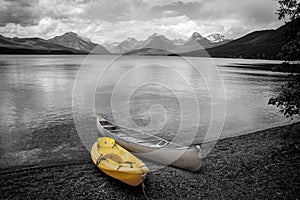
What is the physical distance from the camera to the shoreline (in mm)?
9477

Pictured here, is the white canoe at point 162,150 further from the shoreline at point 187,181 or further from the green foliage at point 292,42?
the green foliage at point 292,42

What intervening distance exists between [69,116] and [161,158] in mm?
13415

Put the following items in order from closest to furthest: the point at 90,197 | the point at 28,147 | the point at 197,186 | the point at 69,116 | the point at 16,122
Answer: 1. the point at 90,197
2. the point at 197,186
3. the point at 28,147
4. the point at 16,122
5. the point at 69,116

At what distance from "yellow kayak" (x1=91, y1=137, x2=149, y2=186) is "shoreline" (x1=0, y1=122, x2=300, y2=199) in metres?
0.55

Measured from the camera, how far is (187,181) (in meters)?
10.5

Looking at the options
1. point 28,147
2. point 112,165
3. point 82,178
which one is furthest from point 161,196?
point 28,147

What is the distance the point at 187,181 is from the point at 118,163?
3123 mm

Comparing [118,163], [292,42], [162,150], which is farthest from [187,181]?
[292,42]

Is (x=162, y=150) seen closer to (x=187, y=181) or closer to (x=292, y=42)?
(x=187, y=181)

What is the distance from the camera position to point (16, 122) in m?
20.0

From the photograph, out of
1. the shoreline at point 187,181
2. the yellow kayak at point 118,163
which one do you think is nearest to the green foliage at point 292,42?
the shoreline at point 187,181

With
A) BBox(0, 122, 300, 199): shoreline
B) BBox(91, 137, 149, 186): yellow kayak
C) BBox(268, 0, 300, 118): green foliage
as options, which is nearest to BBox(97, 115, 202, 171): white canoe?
BBox(0, 122, 300, 199): shoreline

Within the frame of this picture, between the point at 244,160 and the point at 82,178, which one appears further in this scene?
the point at 244,160

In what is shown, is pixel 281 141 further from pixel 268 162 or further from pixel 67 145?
pixel 67 145
